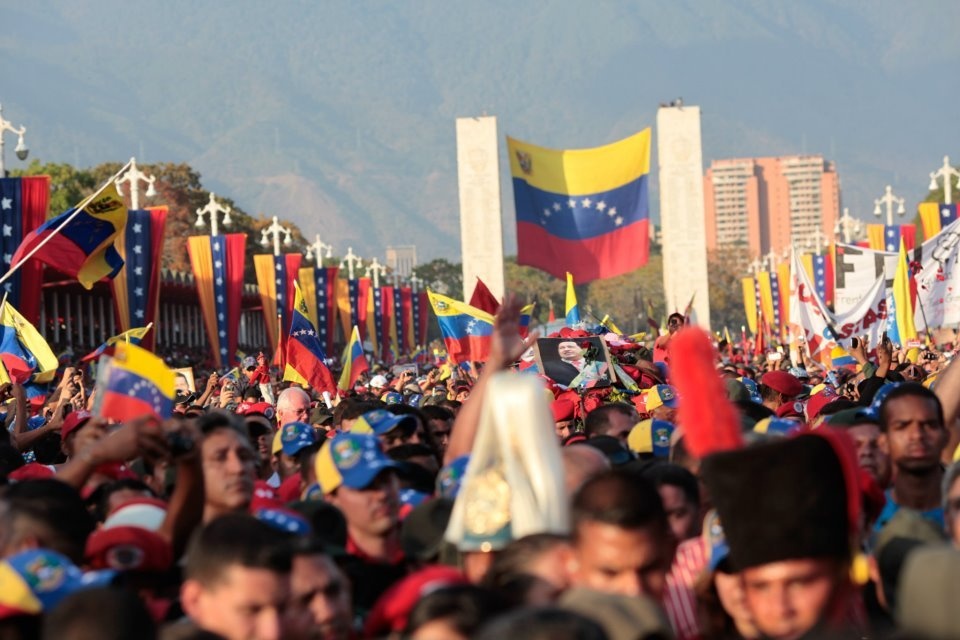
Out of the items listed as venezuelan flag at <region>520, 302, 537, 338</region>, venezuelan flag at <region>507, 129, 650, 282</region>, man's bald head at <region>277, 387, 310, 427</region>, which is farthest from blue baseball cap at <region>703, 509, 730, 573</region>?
venezuelan flag at <region>507, 129, 650, 282</region>

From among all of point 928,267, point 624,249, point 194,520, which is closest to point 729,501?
point 194,520

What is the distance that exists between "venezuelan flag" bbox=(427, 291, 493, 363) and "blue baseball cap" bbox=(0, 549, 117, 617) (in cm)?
1328

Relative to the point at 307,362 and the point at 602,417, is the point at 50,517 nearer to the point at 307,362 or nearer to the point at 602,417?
the point at 602,417

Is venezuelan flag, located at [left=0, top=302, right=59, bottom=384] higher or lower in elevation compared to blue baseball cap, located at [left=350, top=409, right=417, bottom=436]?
higher

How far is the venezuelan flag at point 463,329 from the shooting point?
58.9ft

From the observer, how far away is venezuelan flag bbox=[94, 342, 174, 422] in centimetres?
640

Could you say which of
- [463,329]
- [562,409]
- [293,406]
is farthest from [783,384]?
[463,329]

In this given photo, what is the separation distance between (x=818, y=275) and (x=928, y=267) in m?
26.9

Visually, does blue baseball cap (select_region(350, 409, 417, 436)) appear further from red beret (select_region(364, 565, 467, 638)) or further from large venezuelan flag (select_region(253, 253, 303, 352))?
large venezuelan flag (select_region(253, 253, 303, 352))

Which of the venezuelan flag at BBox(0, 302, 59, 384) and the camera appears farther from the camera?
the venezuelan flag at BBox(0, 302, 59, 384)

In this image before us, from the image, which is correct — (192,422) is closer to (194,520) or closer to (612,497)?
(194,520)

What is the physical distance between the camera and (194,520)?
5.88 m

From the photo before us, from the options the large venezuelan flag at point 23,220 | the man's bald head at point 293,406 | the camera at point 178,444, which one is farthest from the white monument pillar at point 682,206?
the camera at point 178,444

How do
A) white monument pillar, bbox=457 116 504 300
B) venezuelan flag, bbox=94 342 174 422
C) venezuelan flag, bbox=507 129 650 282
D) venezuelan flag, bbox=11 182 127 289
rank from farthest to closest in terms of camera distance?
white monument pillar, bbox=457 116 504 300
venezuelan flag, bbox=507 129 650 282
venezuelan flag, bbox=11 182 127 289
venezuelan flag, bbox=94 342 174 422
